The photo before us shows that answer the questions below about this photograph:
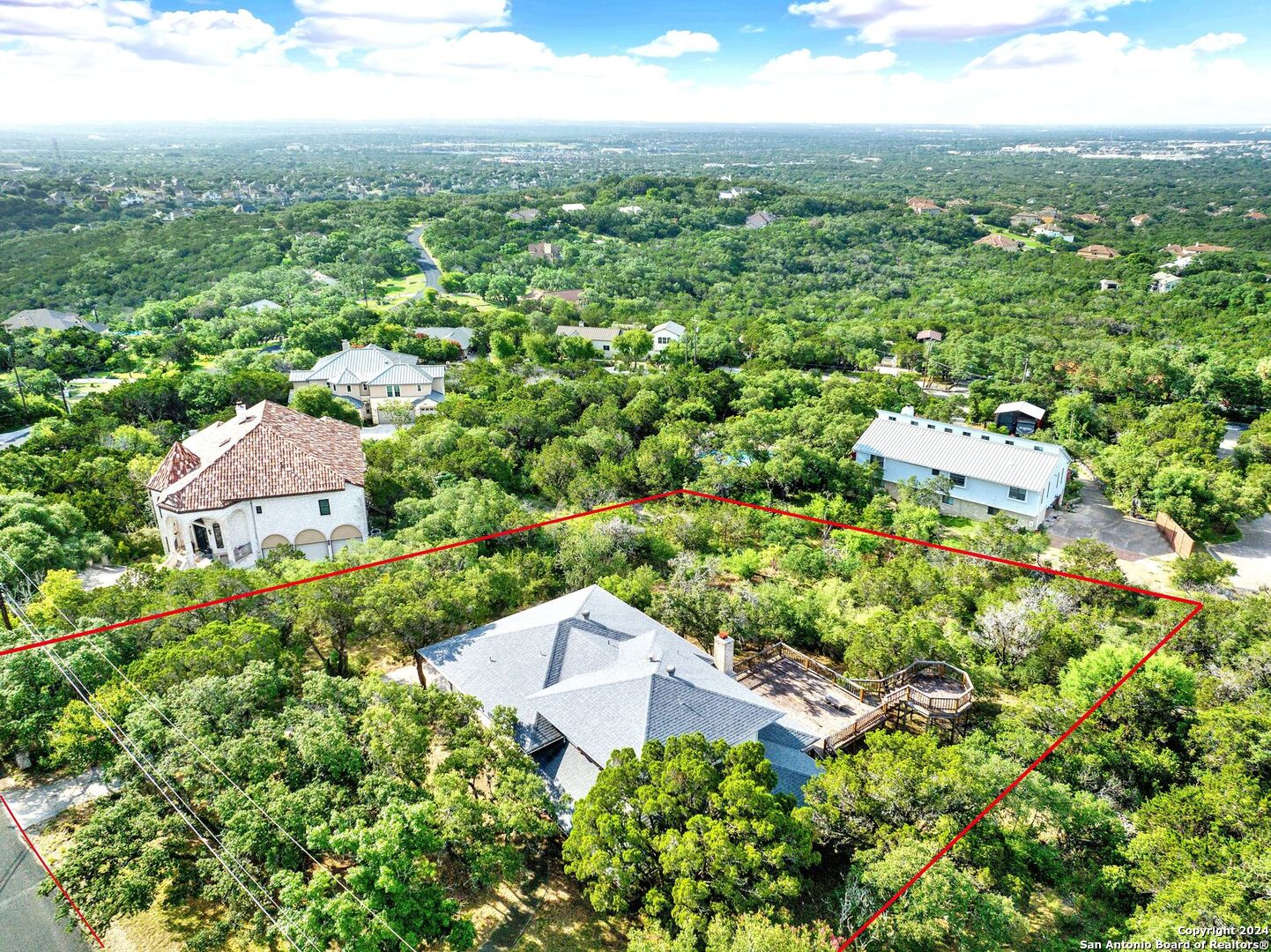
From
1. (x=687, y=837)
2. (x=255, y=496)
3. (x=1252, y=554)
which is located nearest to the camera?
(x=687, y=837)

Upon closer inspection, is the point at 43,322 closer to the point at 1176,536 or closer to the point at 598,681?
the point at 598,681

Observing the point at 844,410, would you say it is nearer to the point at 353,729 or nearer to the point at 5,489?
the point at 353,729

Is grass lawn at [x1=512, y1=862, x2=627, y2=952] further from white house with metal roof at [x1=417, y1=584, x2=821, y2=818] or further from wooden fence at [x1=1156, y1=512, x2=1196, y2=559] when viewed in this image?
wooden fence at [x1=1156, y1=512, x2=1196, y2=559]

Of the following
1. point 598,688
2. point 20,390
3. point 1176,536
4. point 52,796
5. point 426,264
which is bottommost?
point 52,796

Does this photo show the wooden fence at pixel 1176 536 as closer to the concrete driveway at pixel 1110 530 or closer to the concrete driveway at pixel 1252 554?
the concrete driveway at pixel 1110 530

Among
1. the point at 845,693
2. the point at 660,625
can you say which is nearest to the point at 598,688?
the point at 660,625

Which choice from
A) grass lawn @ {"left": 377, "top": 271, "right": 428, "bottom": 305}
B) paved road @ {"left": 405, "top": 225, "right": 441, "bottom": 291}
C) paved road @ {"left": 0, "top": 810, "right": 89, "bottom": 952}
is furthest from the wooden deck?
paved road @ {"left": 405, "top": 225, "right": 441, "bottom": 291}
